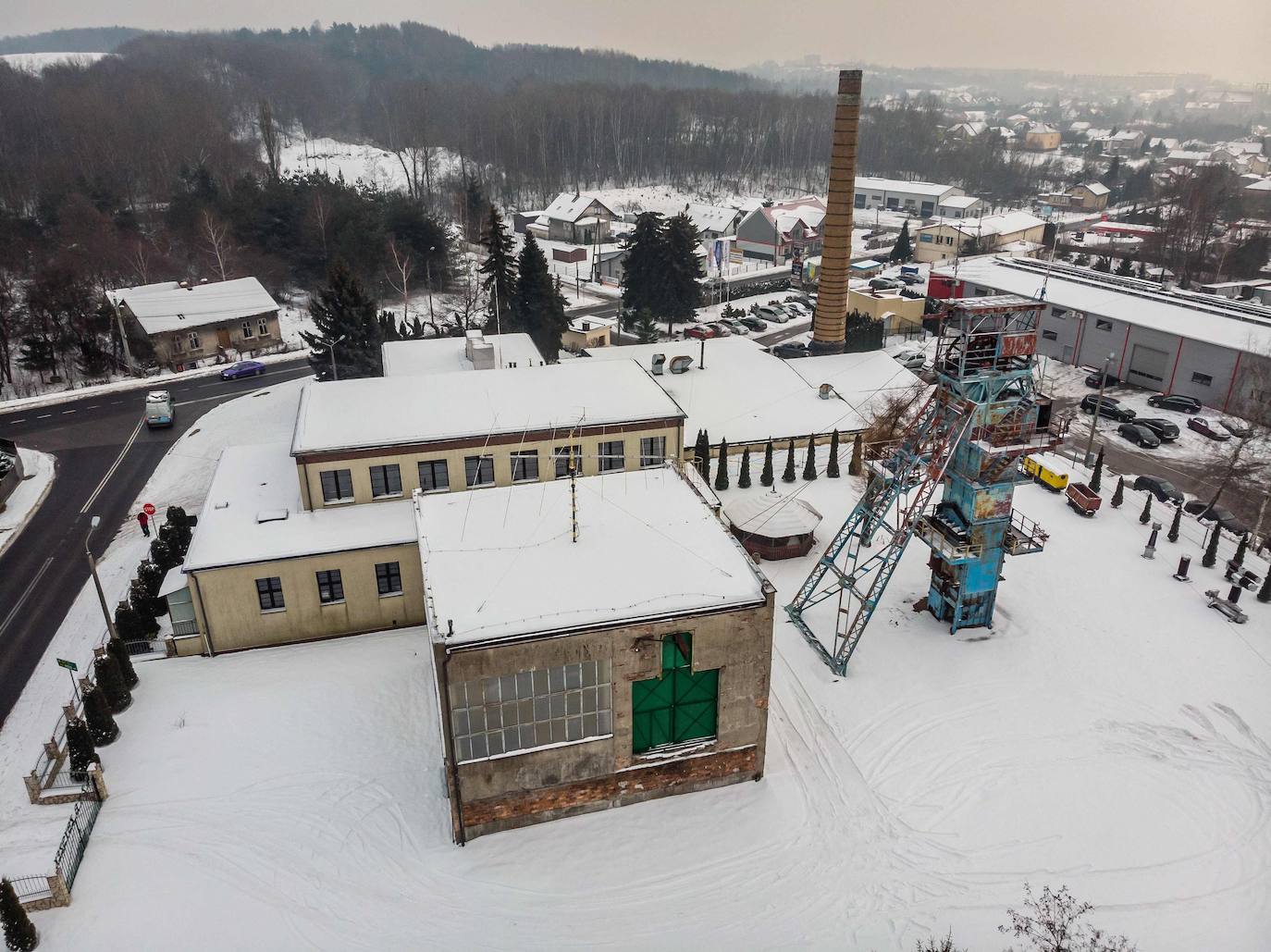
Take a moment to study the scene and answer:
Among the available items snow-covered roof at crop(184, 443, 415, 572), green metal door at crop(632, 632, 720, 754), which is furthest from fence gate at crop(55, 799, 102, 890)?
green metal door at crop(632, 632, 720, 754)

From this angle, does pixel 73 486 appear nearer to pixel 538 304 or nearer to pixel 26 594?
pixel 26 594

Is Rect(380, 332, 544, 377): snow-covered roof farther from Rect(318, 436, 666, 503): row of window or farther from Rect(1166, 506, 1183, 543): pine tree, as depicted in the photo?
Rect(1166, 506, 1183, 543): pine tree

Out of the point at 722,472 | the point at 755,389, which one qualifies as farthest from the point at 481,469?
the point at 755,389

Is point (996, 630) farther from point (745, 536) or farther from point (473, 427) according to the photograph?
point (473, 427)

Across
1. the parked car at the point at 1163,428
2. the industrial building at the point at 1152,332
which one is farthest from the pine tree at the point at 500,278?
the parked car at the point at 1163,428

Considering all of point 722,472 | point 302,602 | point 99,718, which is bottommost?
point 722,472
